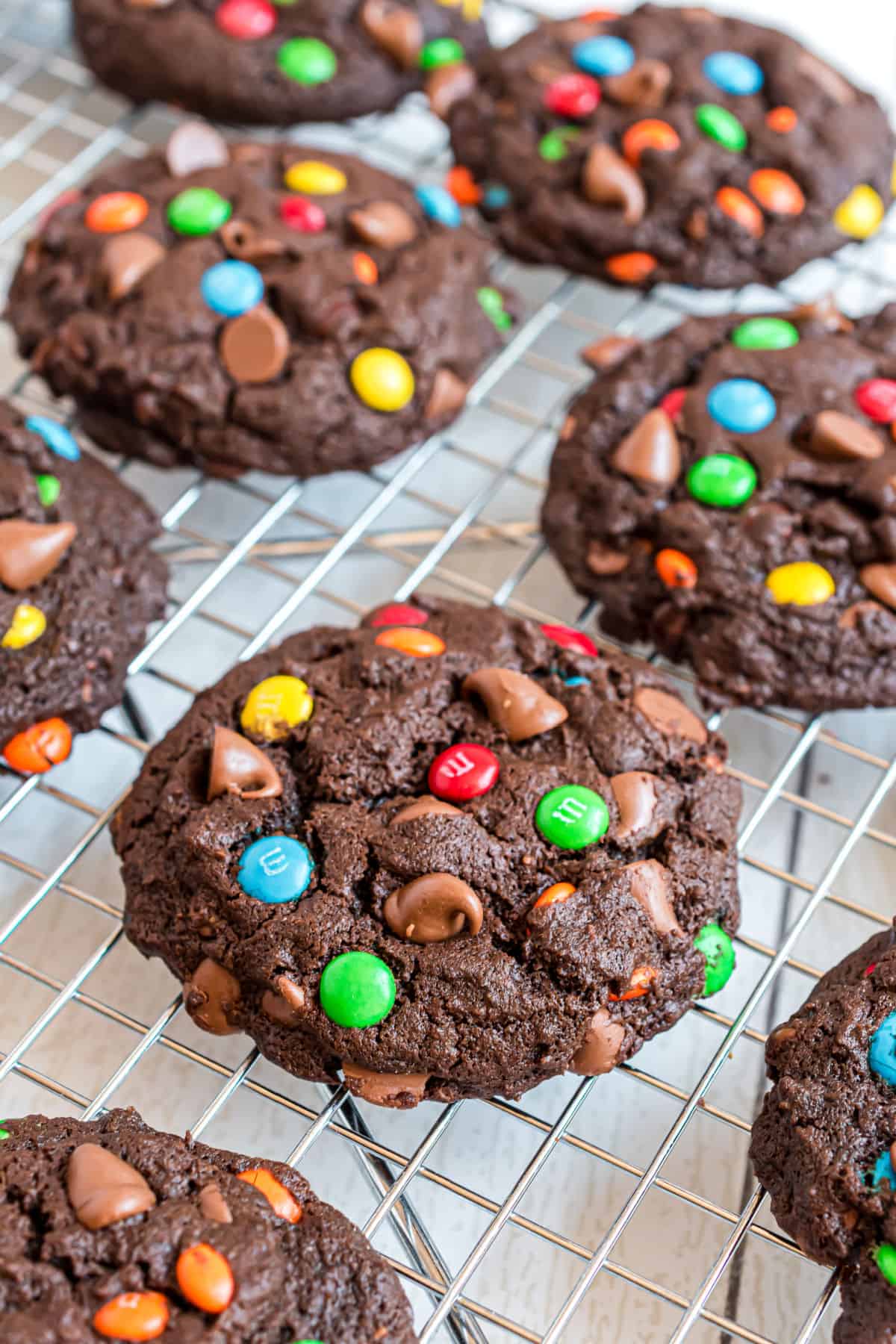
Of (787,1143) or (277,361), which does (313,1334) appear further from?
(277,361)

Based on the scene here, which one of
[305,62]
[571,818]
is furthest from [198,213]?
[571,818]

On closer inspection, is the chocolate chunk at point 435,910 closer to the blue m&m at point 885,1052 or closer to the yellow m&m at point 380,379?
the blue m&m at point 885,1052

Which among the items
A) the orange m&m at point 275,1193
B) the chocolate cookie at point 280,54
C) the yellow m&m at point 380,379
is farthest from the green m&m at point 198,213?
the orange m&m at point 275,1193

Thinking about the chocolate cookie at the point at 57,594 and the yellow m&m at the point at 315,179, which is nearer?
the chocolate cookie at the point at 57,594

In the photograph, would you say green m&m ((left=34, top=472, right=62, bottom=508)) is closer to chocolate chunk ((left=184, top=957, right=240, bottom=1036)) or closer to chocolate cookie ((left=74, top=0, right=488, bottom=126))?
chocolate chunk ((left=184, top=957, right=240, bottom=1036))

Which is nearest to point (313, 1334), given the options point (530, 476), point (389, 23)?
point (530, 476)

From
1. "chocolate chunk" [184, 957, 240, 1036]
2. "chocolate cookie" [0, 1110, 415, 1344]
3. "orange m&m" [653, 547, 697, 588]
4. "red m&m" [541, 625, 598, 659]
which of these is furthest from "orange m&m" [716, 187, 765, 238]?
"chocolate cookie" [0, 1110, 415, 1344]
